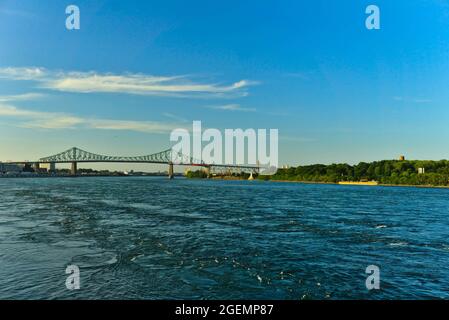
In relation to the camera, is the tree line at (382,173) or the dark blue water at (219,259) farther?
the tree line at (382,173)

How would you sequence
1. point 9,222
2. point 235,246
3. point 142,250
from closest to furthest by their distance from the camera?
point 142,250, point 235,246, point 9,222

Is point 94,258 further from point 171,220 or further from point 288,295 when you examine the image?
point 171,220

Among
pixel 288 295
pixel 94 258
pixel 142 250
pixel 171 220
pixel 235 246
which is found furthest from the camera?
pixel 171 220

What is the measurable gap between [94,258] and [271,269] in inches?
240

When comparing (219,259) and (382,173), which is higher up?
(382,173)

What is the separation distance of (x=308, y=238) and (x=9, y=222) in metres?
17.0

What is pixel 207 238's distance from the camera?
58.2 feet

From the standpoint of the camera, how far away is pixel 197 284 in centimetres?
1061

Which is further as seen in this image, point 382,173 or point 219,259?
point 382,173

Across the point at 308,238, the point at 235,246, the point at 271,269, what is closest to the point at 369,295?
the point at 271,269

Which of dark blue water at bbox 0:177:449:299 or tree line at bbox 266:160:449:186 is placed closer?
dark blue water at bbox 0:177:449:299
